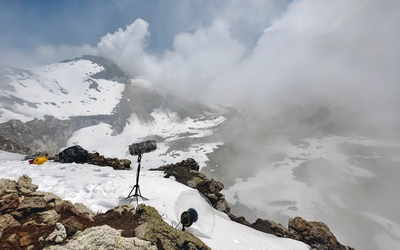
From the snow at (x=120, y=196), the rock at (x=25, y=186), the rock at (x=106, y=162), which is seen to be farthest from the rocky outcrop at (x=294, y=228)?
the rock at (x=25, y=186)

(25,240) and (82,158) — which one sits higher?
(82,158)

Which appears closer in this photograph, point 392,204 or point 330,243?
point 330,243

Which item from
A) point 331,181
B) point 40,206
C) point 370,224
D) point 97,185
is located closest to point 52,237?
point 40,206

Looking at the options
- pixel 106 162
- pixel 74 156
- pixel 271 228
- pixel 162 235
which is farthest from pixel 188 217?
pixel 74 156

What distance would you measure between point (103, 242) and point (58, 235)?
1.56 metres

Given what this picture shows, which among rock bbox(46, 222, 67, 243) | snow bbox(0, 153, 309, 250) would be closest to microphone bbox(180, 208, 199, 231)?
snow bbox(0, 153, 309, 250)

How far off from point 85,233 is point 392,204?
205049 millimetres

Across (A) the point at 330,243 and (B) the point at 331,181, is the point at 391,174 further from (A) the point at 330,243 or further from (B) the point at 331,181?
(A) the point at 330,243

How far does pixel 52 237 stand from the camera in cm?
729

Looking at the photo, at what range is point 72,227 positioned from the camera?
788 cm

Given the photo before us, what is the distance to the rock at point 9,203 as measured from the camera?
8.57 metres

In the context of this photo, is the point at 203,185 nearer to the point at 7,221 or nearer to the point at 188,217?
the point at 188,217

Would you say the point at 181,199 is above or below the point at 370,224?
below

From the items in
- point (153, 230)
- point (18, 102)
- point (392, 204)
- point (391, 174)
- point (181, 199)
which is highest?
point (391, 174)
